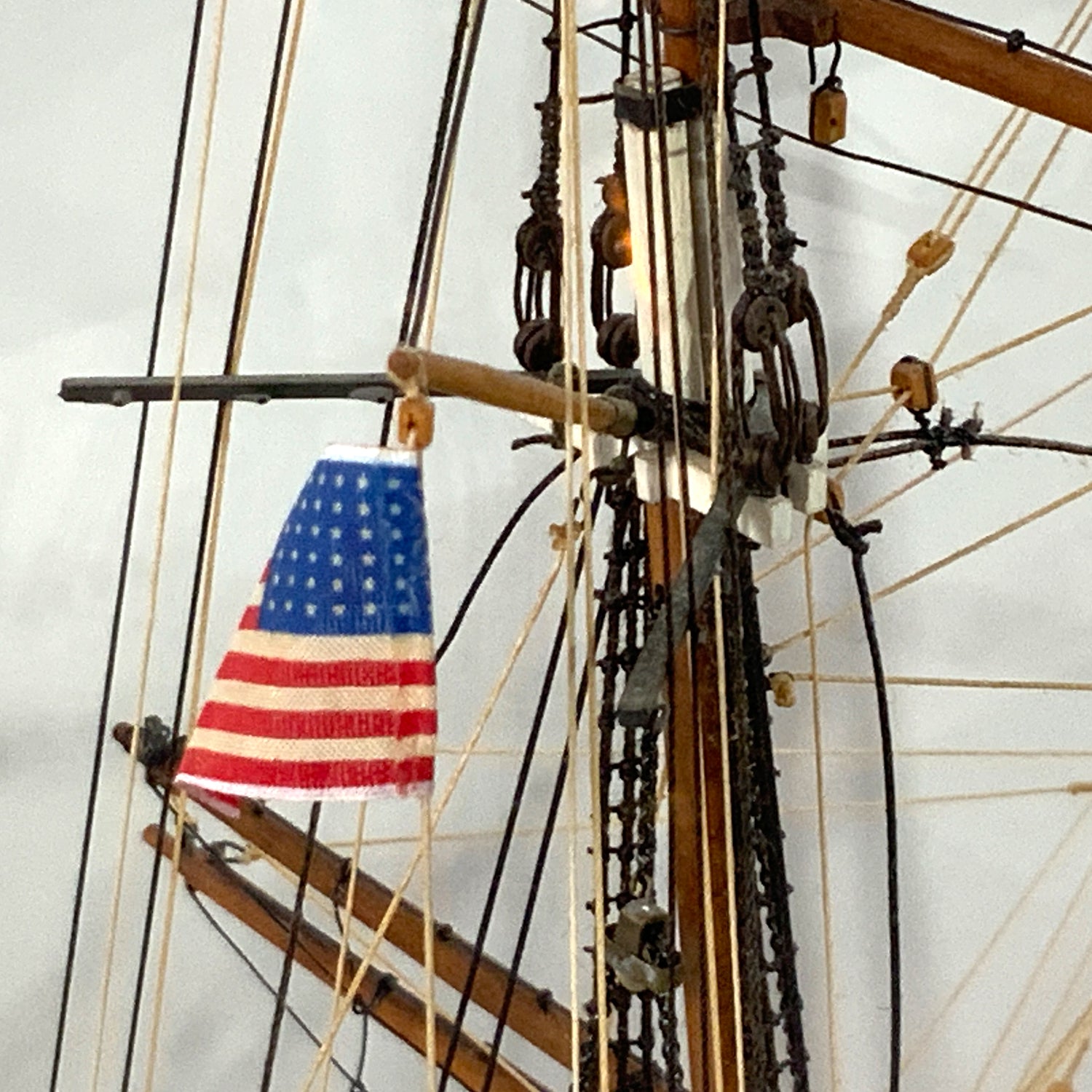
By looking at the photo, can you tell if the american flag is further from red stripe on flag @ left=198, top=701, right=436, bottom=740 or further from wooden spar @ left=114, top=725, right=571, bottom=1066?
wooden spar @ left=114, top=725, right=571, bottom=1066

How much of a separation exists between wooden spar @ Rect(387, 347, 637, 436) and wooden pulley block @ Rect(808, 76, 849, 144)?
27cm

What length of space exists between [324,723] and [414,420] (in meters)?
0.14

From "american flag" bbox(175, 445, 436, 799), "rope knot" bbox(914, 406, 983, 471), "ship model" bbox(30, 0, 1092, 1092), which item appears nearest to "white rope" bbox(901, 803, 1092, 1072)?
"ship model" bbox(30, 0, 1092, 1092)

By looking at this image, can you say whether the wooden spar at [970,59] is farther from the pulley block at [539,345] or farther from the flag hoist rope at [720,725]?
the pulley block at [539,345]

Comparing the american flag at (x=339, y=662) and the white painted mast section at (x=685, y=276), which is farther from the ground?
the white painted mast section at (x=685, y=276)

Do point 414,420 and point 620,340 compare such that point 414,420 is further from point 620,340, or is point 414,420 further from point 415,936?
point 415,936

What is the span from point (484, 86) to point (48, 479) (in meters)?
0.54

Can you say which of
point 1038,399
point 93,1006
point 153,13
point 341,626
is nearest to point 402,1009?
point 93,1006

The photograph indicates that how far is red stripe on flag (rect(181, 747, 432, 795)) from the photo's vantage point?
0.59m

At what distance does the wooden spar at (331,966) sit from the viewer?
110cm

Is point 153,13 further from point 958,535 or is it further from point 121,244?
point 958,535

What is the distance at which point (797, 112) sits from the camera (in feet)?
4.25

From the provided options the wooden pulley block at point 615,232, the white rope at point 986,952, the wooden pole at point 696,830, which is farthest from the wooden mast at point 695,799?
the white rope at point 986,952

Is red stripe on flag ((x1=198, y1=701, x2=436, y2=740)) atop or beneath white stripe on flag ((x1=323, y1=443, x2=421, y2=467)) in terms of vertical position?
beneath
